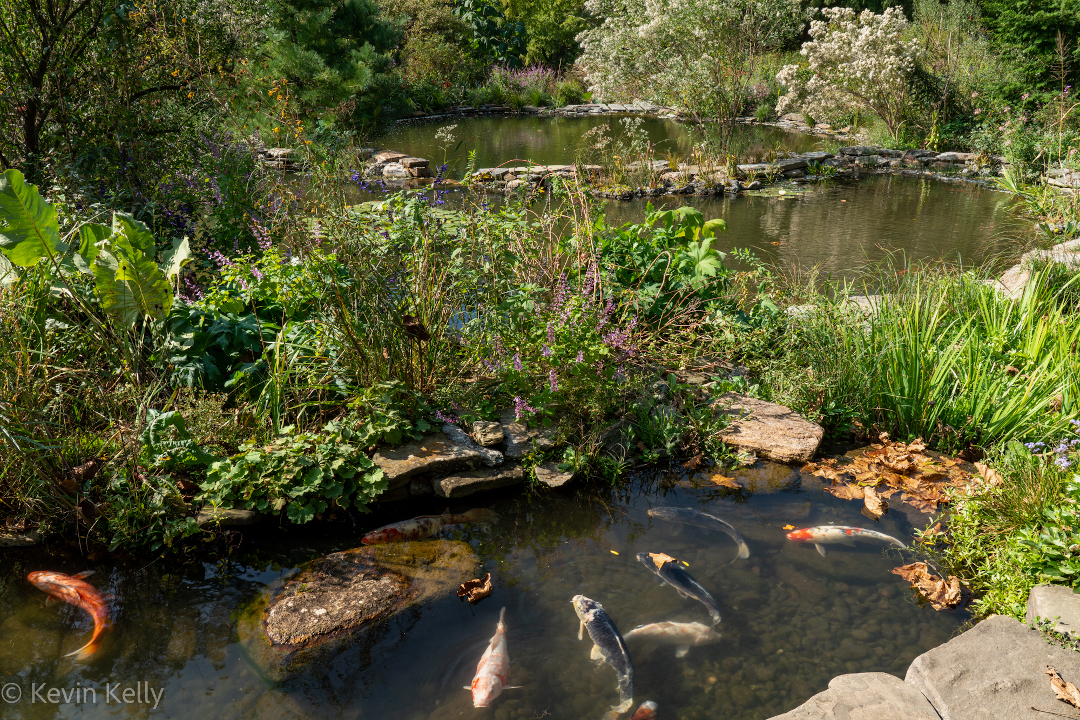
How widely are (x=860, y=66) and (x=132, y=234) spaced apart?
47.6ft

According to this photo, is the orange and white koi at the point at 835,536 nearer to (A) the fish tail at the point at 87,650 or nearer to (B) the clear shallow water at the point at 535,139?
(A) the fish tail at the point at 87,650

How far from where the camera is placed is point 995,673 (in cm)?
239

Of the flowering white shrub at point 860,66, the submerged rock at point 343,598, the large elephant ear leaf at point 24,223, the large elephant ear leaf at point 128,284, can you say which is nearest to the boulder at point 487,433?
the submerged rock at point 343,598

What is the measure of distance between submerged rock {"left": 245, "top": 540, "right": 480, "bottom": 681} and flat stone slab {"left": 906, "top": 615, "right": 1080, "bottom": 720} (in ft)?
6.40

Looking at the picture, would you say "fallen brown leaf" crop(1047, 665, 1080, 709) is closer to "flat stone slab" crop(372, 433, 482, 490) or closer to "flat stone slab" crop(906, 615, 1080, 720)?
"flat stone slab" crop(906, 615, 1080, 720)

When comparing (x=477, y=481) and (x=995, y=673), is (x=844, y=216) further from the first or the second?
(x=995, y=673)

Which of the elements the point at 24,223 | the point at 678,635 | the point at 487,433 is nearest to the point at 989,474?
the point at 678,635

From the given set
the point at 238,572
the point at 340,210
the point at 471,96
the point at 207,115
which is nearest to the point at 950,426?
the point at 340,210

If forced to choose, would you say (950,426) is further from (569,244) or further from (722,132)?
(722,132)

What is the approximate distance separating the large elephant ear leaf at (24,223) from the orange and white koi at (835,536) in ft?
13.2

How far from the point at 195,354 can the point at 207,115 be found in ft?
10.6

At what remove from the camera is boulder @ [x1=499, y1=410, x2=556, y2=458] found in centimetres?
391

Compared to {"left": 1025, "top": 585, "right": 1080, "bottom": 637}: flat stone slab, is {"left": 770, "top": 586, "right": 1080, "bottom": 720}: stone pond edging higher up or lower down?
lower down

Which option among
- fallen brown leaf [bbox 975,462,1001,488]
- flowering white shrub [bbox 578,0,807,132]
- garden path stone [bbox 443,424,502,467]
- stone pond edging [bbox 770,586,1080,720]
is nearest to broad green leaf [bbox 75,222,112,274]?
garden path stone [bbox 443,424,502,467]
